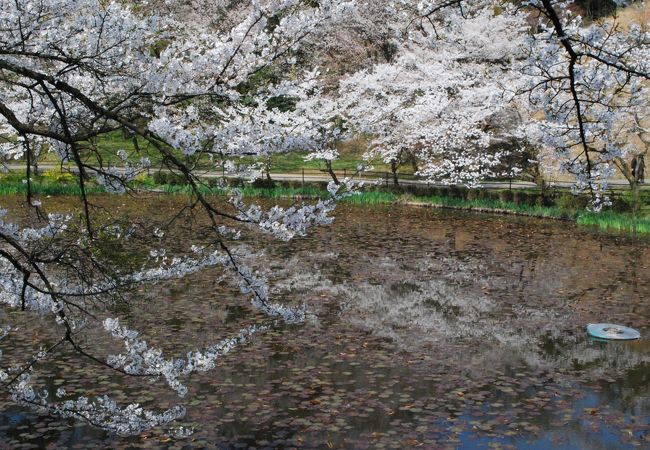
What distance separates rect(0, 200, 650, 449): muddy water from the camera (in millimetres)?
6723

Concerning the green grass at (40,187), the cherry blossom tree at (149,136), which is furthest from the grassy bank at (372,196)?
the cherry blossom tree at (149,136)

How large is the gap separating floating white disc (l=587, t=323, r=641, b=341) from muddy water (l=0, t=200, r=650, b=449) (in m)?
0.13

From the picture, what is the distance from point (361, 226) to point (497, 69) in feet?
31.7

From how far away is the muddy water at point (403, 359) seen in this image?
6723 millimetres

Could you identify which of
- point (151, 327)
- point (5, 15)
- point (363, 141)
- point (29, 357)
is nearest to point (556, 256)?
point (151, 327)

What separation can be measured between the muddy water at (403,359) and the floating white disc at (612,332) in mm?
129

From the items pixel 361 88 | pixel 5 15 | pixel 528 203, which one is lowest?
pixel 528 203

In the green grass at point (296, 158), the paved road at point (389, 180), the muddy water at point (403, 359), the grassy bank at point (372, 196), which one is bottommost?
the muddy water at point (403, 359)

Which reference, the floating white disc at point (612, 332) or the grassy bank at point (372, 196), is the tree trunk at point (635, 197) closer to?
the grassy bank at point (372, 196)

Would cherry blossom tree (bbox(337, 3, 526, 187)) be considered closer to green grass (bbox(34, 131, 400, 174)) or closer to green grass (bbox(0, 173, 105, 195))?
green grass (bbox(34, 131, 400, 174))

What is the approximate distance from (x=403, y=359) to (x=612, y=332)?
323 centimetres

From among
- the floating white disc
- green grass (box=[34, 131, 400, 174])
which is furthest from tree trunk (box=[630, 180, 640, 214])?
green grass (box=[34, 131, 400, 174])

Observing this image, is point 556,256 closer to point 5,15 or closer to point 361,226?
point 361,226

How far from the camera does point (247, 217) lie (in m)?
4.31
